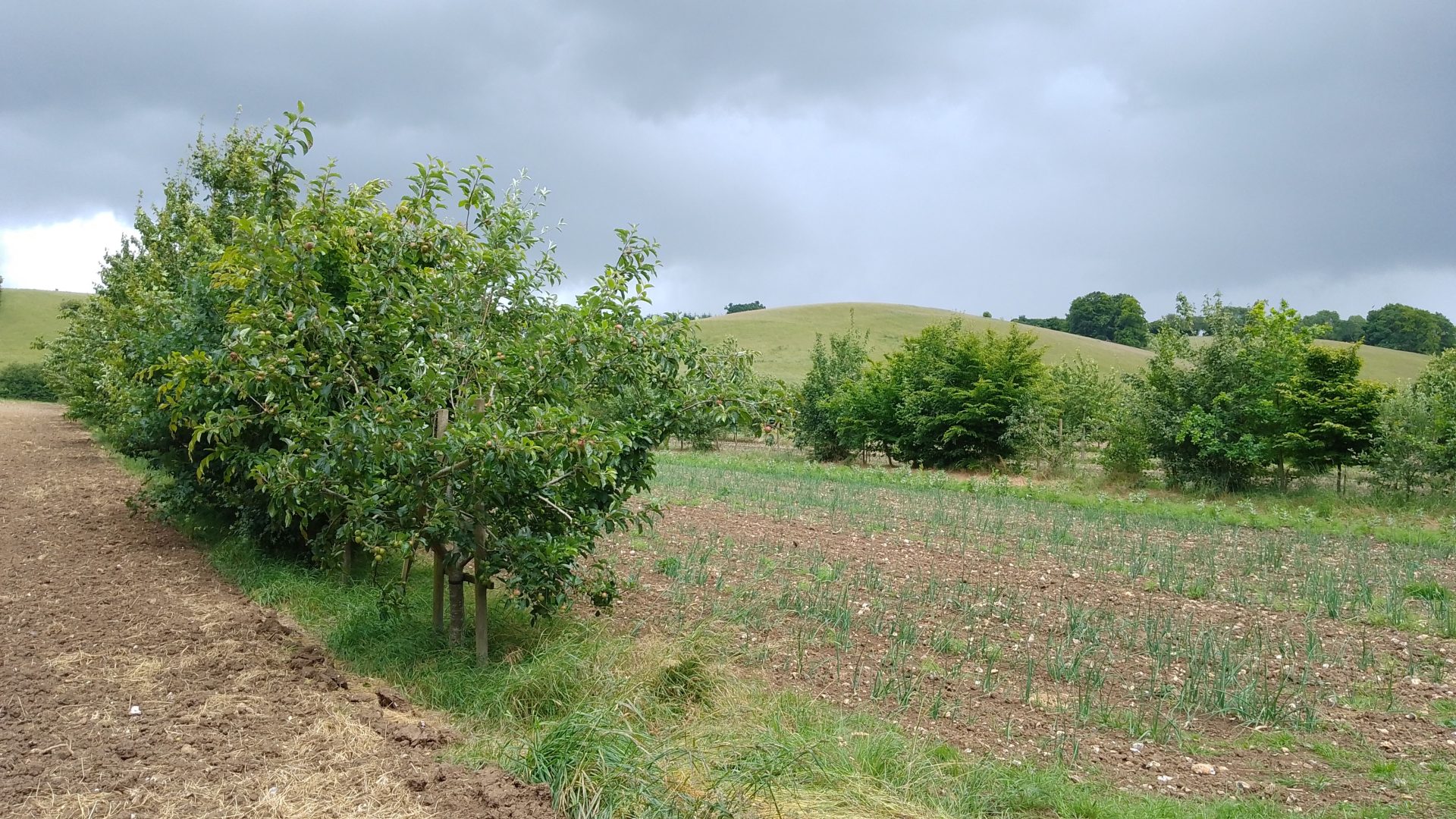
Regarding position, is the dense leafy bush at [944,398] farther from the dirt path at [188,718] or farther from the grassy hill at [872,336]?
the dirt path at [188,718]

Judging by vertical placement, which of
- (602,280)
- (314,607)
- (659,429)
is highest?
(602,280)

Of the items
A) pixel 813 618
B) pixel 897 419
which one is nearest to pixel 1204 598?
pixel 813 618

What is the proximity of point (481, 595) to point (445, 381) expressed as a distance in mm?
1604

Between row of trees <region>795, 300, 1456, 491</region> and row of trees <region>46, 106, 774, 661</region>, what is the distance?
19.8 meters

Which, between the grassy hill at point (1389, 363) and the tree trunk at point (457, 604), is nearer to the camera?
the tree trunk at point (457, 604)

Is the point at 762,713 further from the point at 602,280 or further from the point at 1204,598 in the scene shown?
the point at 1204,598

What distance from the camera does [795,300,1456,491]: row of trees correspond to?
20.1 metres

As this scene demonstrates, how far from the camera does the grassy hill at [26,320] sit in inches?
2766

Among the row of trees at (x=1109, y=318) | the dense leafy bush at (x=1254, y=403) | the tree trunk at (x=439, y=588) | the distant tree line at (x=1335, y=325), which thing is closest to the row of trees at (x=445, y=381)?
the tree trunk at (x=439, y=588)

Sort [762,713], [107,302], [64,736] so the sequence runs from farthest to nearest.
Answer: [107,302], [762,713], [64,736]

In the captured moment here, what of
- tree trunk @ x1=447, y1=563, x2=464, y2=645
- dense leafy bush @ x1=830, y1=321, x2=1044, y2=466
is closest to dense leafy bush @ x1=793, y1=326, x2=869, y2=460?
dense leafy bush @ x1=830, y1=321, x2=1044, y2=466

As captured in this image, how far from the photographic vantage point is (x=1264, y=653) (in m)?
7.11

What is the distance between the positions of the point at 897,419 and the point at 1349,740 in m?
25.9

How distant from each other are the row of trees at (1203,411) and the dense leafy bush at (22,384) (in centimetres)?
6241
